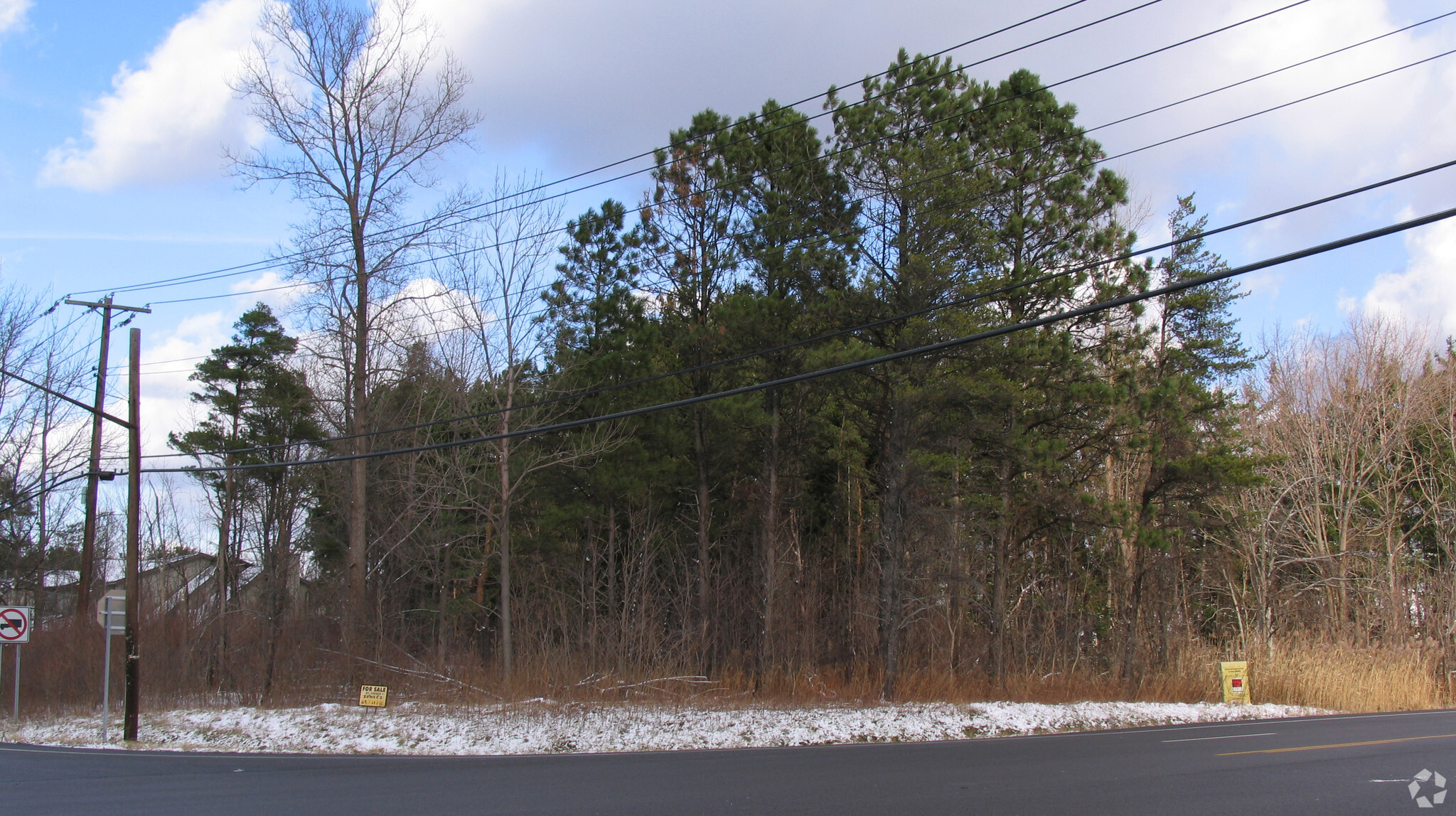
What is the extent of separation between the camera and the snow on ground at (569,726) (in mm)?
15906

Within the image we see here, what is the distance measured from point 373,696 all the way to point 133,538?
218 inches

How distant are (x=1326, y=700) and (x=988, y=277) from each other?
1526 cm

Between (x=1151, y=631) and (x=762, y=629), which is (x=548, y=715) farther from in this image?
(x=1151, y=631)

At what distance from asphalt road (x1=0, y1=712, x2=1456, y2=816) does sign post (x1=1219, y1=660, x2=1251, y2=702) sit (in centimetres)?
679

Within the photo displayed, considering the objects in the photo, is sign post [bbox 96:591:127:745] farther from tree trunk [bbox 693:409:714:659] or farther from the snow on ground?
tree trunk [bbox 693:409:714:659]

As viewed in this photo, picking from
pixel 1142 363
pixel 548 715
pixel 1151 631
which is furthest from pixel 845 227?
pixel 1151 631

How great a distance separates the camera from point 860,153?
2150 cm

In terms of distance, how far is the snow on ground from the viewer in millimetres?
15906

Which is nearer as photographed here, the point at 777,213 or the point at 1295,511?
the point at 777,213

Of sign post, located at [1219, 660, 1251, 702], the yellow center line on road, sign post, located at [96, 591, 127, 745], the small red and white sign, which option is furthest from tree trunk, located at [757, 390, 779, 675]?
the small red and white sign

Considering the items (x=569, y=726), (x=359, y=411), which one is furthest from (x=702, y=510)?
(x=569, y=726)

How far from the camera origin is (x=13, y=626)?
20.4 m

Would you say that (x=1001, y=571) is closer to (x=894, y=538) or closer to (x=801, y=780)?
(x=894, y=538)

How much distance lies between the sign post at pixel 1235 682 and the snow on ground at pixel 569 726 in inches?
74.5
